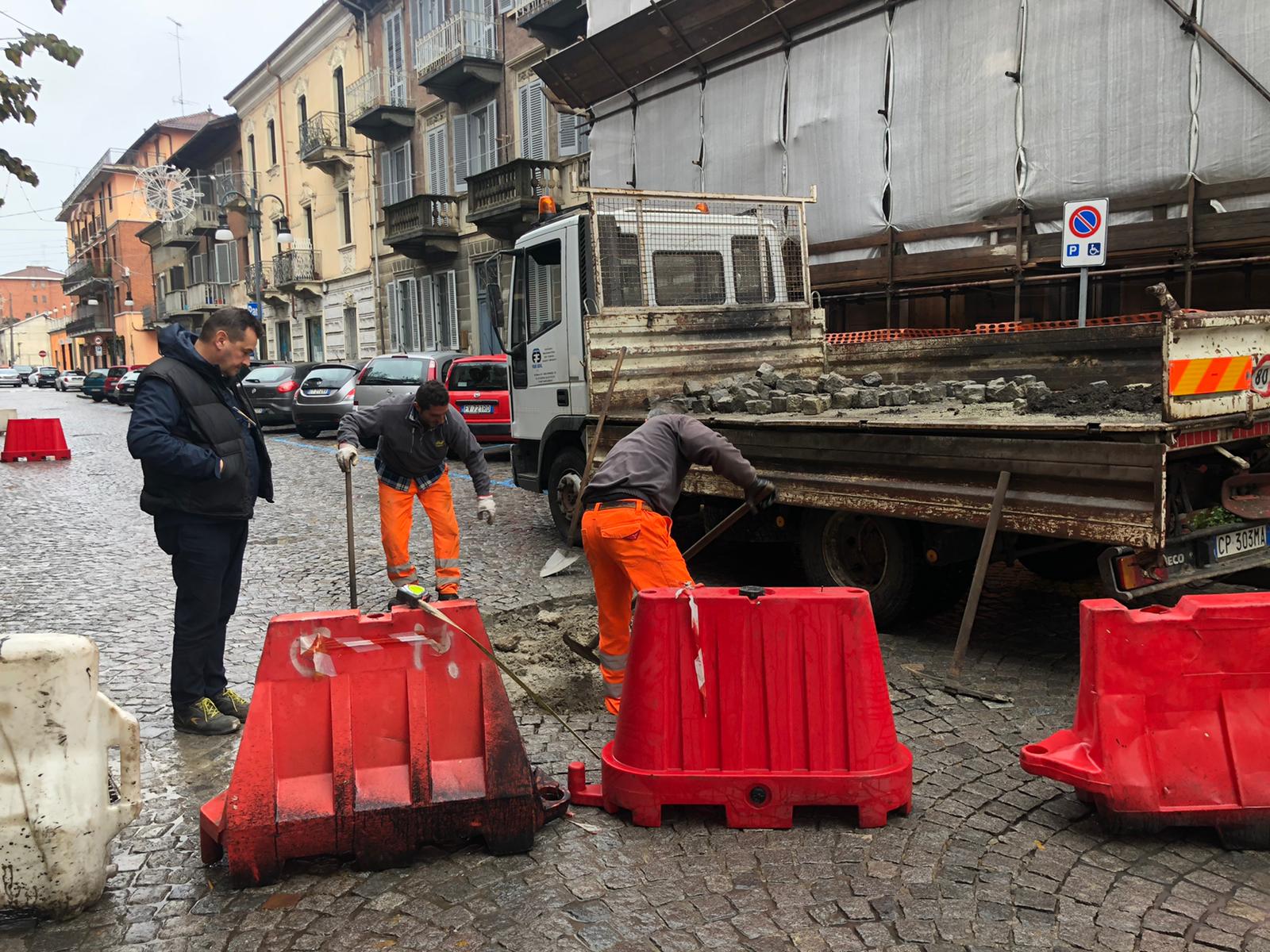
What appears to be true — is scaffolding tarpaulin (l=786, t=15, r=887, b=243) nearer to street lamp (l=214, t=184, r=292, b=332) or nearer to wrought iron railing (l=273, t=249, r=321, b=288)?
street lamp (l=214, t=184, r=292, b=332)

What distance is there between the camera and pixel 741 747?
132 inches

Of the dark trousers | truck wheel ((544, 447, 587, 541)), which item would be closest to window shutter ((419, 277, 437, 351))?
truck wheel ((544, 447, 587, 541))

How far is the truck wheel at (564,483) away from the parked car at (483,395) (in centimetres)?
650

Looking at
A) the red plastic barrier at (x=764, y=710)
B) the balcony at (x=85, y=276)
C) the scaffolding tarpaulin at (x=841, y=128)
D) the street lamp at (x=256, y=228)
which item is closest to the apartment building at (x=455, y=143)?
the street lamp at (x=256, y=228)

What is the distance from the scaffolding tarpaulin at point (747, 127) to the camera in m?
14.3

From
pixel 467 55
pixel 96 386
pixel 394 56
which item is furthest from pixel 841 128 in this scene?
pixel 96 386

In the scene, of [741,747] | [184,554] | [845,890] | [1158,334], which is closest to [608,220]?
[1158,334]

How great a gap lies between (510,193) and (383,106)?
331 inches

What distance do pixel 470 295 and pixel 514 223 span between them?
3732 mm

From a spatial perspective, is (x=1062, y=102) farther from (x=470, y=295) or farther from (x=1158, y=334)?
(x=470, y=295)

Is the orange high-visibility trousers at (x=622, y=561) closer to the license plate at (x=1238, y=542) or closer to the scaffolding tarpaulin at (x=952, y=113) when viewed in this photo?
the license plate at (x=1238, y=542)

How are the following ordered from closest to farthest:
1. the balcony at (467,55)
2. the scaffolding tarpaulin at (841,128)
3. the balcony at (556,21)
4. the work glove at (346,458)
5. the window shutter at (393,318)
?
the work glove at (346,458)
the scaffolding tarpaulin at (841,128)
the balcony at (556,21)
the balcony at (467,55)
the window shutter at (393,318)

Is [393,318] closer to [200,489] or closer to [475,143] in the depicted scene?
[475,143]

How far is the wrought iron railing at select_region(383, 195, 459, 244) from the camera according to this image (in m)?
25.9
